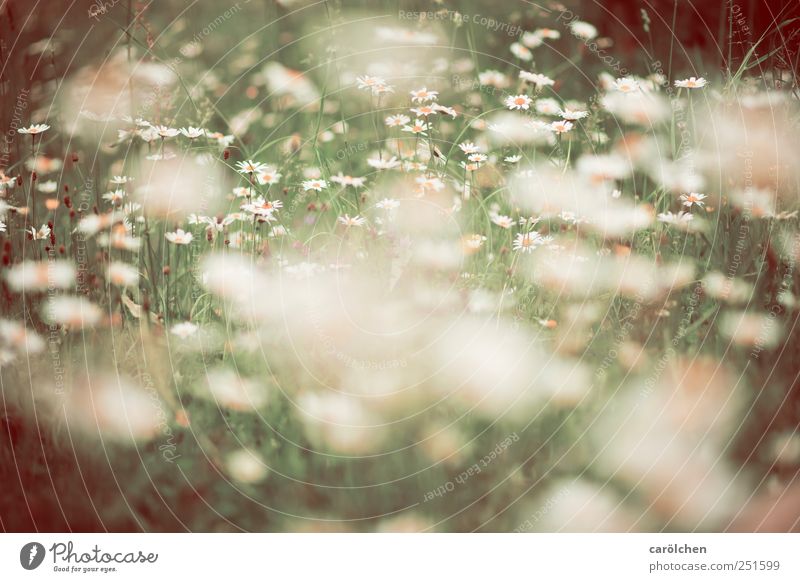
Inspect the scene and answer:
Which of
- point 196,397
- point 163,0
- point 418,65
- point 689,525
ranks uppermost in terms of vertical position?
point 163,0

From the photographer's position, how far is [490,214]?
1.00 meters

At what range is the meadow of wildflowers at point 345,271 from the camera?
A: 0.99 metres

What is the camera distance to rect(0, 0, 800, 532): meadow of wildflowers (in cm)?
99

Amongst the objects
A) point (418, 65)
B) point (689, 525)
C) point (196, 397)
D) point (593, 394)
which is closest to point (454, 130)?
point (418, 65)

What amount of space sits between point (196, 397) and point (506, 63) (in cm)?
68

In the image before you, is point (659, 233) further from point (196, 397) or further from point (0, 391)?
point (0, 391)
